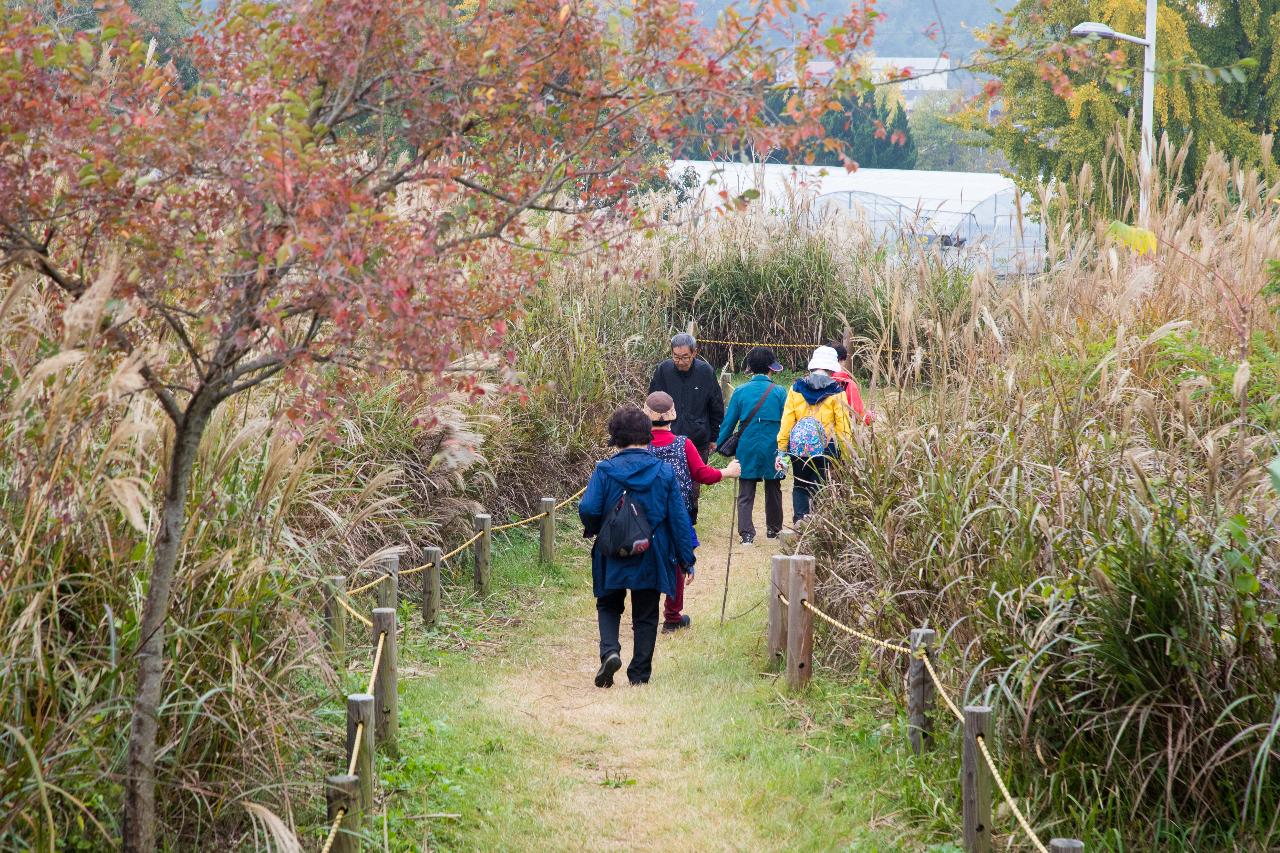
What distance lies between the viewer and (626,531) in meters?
7.00

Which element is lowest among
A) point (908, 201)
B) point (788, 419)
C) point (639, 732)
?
point (639, 732)

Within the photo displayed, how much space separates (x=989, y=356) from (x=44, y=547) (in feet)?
17.0

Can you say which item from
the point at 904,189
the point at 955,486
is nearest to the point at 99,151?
the point at 955,486

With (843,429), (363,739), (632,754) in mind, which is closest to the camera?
(363,739)

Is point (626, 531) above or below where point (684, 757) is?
above

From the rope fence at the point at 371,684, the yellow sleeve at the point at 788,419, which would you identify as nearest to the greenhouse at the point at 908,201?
the yellow sleeve at the point at 788,419

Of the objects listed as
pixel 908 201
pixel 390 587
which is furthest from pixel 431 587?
pixel 908 201

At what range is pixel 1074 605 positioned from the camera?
14.6 ft

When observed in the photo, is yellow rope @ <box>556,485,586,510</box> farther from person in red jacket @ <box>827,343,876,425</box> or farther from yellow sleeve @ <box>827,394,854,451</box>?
yellow sleeve @ <box>827,394,854,451</box>

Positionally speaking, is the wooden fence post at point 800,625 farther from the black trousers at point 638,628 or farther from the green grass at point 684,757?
the black trousers at point 638,628

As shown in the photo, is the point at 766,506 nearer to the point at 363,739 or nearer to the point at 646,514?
the point at 646,514

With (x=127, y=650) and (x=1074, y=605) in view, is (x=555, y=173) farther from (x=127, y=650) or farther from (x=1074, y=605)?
(x=1074, y=605)

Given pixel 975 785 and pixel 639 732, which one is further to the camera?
pixel 639 732

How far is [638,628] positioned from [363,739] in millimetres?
3000
